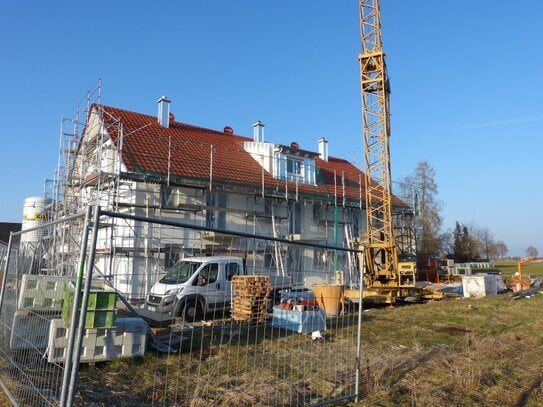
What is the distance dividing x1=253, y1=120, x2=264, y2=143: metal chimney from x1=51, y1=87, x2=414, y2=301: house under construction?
64 mm

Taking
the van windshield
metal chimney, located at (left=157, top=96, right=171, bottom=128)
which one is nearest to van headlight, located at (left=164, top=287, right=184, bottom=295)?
the van windshield

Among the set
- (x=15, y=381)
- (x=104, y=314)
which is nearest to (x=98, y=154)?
(x=104, y=314)

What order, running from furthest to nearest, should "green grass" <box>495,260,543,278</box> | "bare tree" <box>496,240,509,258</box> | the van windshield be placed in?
1. "bare tree" <box>496,240,509,258</box>
2. "green grass" <box>495,260,543,278</box>
3. the van windshield

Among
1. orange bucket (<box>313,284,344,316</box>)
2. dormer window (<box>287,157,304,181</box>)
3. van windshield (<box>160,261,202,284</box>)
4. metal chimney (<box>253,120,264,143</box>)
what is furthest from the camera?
metal chimney (<box>253,120,264,143</box>)

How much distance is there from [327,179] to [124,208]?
14494 millimetres

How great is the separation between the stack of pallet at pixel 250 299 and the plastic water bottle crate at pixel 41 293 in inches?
137

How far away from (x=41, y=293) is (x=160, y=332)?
489cm

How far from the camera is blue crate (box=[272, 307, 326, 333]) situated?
415 inches

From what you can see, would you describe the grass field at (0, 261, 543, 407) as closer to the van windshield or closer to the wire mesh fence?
the wire mesh fence

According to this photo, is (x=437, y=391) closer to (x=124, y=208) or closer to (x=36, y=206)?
(x=124, y=208)

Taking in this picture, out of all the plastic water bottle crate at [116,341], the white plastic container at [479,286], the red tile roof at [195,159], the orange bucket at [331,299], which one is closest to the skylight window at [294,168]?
the red tile roof at [195,159]

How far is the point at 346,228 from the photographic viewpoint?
27.0 meters

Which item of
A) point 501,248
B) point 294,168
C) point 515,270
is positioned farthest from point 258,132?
point 501,248

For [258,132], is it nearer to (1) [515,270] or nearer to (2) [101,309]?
(2) [101,309]
